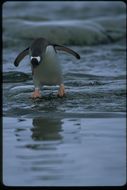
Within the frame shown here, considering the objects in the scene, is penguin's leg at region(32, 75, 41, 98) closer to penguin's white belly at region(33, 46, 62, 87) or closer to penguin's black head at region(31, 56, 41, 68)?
penguin's white belly at region(33, 46, 62, 87)

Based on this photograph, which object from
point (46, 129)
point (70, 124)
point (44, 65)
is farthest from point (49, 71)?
point (46, 129)

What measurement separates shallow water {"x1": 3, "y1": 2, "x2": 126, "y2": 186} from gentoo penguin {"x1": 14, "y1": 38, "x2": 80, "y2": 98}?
0.62 feet

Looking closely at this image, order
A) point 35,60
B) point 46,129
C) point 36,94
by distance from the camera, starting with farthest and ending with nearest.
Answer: point 36,94, point 35,60, point 46,129

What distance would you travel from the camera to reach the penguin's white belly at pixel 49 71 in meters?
8.07

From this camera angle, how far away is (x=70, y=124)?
6781 mm

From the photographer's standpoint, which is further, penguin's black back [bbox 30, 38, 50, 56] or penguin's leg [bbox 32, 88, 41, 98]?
penguin's leg [bbox 32, 88, 41, 98]

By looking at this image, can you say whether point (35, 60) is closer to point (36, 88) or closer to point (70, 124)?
point (36, 88)

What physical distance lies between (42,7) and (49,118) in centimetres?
1645

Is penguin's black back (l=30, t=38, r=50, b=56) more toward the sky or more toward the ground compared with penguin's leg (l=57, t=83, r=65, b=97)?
more toward the sky

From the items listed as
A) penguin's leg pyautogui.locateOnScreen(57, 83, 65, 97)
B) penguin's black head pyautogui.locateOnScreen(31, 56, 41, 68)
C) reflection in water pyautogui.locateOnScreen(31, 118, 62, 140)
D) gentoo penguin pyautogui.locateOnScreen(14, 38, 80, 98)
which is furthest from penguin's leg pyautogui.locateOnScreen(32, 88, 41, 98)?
reflection in water pyautogui.locateOnScreen(31, 118, 62, 140)

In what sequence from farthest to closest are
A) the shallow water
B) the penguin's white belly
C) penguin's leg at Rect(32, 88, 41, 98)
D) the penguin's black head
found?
penguin's leg at Rect(32, 88, 41, 98) → the penguin's white belly → the penguin's black head → the shallow water

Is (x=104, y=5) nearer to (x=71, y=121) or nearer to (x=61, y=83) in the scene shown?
(x=61, y=83)

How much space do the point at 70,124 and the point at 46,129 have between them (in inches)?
10.9

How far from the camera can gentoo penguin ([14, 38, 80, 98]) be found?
7.91 meters
